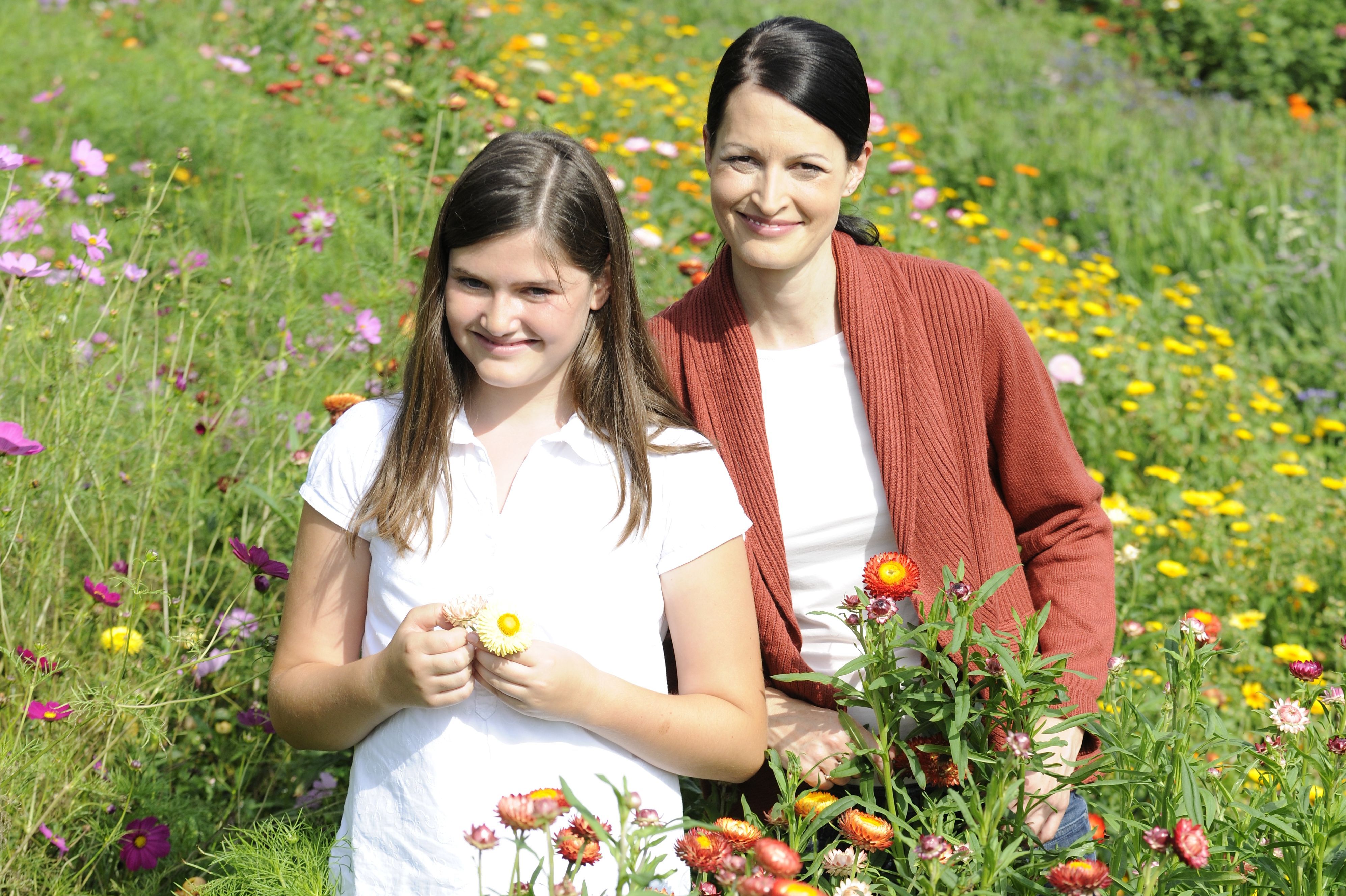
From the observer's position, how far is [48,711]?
1.68 meters

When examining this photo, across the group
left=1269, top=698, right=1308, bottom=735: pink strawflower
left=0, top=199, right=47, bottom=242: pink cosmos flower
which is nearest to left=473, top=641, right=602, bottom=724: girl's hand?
left=1269, top=698, right=1308, bottom=735: pink strawflower

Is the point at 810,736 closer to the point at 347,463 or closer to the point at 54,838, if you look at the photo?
the point at 347,463

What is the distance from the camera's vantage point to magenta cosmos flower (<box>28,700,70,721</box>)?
168 centimetres

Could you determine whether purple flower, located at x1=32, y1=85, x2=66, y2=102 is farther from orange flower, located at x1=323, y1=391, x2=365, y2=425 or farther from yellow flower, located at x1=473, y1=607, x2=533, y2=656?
yellow flower, located at x1=473, y1=607, x2=533, y2=656

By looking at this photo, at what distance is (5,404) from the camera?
209 centimetres

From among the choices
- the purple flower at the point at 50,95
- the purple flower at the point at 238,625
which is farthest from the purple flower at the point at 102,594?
the purple flower at the point at 50,95

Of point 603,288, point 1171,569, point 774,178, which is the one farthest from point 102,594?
point 1171,569

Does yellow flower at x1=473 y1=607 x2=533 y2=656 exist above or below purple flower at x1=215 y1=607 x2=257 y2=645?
above

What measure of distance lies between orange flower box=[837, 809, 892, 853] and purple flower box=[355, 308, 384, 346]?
138 centimetres

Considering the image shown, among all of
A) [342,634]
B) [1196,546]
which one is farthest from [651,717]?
[1196,546]

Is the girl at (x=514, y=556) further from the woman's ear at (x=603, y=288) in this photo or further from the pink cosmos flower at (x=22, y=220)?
the pink cosmos flower at (x=22, y=220)

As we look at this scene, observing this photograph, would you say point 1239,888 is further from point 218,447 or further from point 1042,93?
point 1042,93

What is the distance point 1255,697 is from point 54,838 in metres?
2.33

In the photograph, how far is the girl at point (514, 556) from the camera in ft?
4.83
